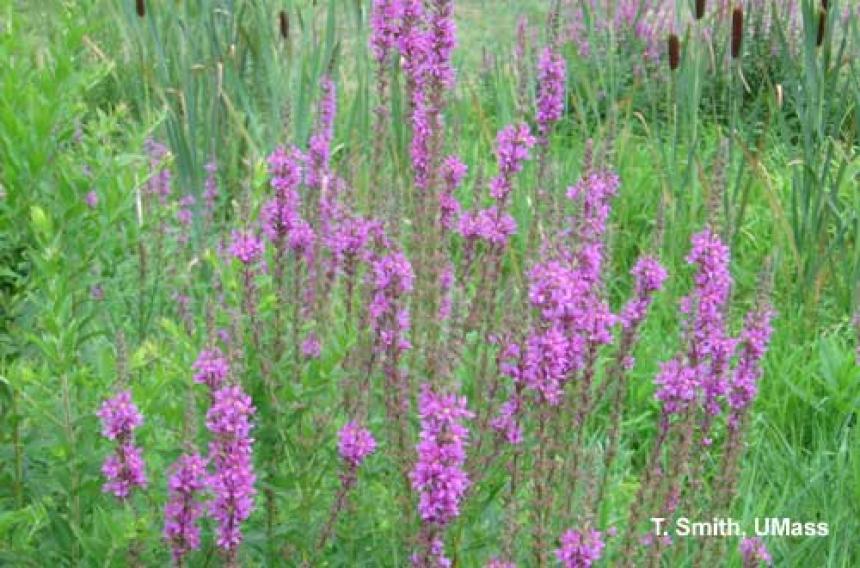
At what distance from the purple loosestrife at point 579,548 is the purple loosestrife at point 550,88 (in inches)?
41.2

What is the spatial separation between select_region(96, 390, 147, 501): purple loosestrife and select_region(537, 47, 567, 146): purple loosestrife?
3.90ft

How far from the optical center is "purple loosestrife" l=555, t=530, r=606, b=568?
2.06 m

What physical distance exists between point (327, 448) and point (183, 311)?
107cm

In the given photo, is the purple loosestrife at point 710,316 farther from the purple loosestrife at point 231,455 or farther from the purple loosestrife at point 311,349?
the purple loosestrife at point 231,455

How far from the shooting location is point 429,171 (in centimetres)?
253

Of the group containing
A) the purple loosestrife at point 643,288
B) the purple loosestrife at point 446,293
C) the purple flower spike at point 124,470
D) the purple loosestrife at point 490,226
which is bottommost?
the purple loosestrife at point 446,293

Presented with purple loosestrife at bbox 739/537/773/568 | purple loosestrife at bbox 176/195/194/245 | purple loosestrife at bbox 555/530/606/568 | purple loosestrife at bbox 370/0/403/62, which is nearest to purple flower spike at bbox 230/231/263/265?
purple loosestrife at bbox 555/530/606/568

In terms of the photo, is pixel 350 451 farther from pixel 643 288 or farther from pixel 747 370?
pixel 747 370

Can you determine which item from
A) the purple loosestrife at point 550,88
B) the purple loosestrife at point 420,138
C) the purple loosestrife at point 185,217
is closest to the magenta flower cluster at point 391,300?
the purple loosestrife at point 420,138

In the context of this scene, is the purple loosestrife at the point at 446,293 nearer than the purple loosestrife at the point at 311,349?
No

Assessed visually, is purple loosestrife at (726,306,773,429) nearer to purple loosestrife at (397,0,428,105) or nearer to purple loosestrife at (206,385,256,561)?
purple loosestrife at (397,0,428,105)

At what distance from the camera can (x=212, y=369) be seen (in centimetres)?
199

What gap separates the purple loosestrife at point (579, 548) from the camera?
2.06m

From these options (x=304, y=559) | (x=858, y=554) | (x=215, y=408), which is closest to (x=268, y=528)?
(x=304, y=559)
